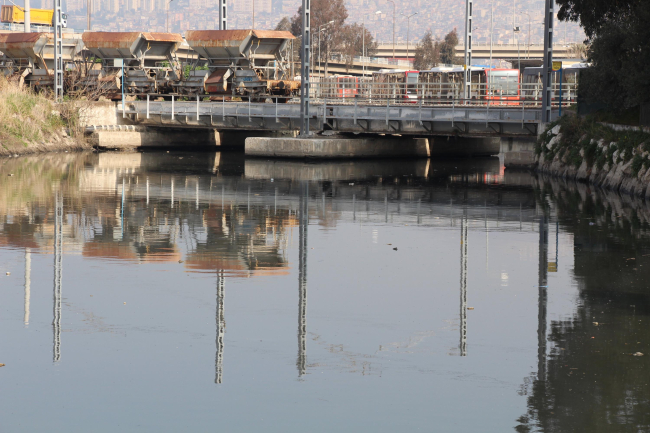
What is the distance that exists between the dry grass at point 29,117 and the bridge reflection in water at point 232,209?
4.68m

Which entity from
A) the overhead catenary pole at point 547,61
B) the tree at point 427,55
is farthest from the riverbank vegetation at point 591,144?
the tree at point 427,55

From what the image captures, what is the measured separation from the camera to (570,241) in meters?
17.0

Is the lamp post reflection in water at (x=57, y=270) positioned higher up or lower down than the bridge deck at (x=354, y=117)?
lower down

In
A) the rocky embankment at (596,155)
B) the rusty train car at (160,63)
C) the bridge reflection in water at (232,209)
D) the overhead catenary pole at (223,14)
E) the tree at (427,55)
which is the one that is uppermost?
the tree at (427,55)

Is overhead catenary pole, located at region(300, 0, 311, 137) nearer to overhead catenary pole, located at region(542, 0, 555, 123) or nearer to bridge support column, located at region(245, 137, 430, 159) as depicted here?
bridge support column, located at region(245, 137, 430, 159)

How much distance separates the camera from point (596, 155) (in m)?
29.5

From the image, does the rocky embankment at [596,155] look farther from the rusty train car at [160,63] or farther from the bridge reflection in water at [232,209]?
the rusty train car at [160,63]

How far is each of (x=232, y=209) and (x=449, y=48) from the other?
119 meters

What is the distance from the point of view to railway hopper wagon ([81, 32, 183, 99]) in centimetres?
5041

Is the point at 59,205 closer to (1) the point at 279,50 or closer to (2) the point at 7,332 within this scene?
(2) the point at 7,332

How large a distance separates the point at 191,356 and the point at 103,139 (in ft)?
132

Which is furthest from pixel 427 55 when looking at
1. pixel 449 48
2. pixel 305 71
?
pixel 305 71

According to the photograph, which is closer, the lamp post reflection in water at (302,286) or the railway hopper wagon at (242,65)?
the lamp post reflection in water at (302,286)

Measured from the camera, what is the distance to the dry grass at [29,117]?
42031mm
